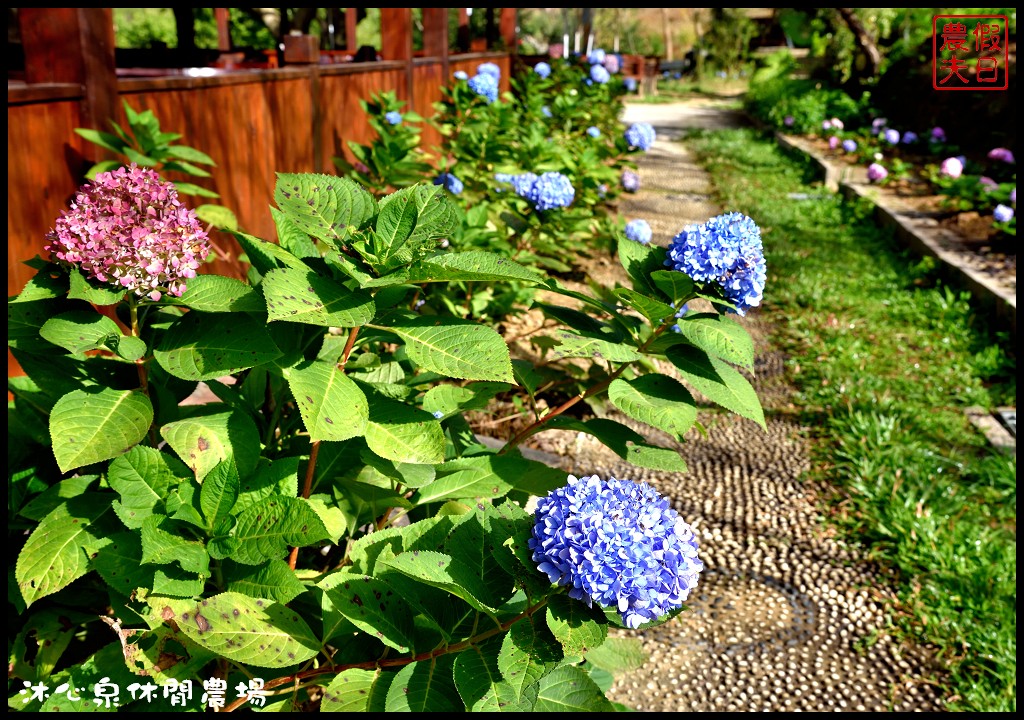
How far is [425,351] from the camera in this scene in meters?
1.26

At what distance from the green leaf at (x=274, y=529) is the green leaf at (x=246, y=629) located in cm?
7

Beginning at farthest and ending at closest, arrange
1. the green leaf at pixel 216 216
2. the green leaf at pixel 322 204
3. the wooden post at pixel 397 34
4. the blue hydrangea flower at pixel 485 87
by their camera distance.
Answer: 1. the wooden post at pixel 397 34
2. the blue hydrangea flower at pixel 485 87
3. the green leaf at pixel 216 216
4. the green leaf at pixel 322 204

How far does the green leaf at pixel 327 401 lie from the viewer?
1.17 m

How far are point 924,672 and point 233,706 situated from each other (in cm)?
179

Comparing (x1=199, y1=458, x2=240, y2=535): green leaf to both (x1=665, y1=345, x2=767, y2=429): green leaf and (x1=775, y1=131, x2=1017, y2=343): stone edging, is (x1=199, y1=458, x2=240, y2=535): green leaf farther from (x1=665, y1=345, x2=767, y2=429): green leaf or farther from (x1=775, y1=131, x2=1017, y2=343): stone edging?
(x1=775, y1=131, x2=1017, y2=343): stone edging

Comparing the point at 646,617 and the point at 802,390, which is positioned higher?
the point at 646,617

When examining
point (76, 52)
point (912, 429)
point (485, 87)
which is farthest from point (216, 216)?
point (912, 429)

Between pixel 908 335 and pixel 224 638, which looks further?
pixel 908 335

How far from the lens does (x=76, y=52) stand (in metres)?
2.64

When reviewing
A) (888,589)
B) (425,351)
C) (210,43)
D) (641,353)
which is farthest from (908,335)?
(210,43)

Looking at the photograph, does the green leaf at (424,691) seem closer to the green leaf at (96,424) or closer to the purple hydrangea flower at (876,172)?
the green leaf at (96,424)

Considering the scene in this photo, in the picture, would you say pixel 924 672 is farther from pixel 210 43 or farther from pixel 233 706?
pixel 210 43

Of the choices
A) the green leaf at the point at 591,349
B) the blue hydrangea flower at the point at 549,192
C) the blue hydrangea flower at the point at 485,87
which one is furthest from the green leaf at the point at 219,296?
the blue hydrangea flower at the point at 485,87

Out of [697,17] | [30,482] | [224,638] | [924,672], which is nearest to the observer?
[224,638]
